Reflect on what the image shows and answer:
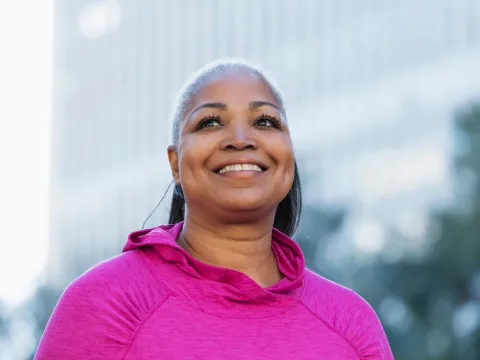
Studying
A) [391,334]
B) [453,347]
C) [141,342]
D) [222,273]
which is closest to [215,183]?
[222,273]

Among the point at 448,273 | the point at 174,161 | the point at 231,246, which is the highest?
the point at 174,161

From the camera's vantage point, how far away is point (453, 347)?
19.4 metres

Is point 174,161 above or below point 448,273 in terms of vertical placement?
above

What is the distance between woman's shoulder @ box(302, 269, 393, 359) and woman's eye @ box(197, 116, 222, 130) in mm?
584

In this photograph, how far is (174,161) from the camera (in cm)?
310

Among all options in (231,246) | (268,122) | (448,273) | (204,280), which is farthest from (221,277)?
(448,273)

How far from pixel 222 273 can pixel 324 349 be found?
0.37 metres

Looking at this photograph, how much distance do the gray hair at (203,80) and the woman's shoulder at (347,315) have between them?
→ 0.61 meters

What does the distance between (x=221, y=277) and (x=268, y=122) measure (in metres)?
0.51

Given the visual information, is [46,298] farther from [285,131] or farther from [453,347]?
[285,131]

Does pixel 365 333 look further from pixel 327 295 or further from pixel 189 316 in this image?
pixel 189 316

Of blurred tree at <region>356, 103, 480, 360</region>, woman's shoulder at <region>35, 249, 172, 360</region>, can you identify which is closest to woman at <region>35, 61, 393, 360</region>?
woman's shoulder at <region>35, 249, 172, 360</region>

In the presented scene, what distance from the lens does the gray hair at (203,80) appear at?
119 inches

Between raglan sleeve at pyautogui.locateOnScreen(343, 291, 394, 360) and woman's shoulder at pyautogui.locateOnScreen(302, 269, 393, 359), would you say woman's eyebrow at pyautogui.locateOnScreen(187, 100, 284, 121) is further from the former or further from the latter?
raglan sleeve at pyautogui.locateOnScreen(343, 291, 394, 360)
